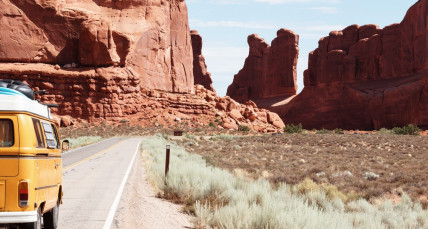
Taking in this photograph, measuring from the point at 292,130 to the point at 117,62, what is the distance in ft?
103

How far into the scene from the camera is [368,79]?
352ft

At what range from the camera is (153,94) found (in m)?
83.8

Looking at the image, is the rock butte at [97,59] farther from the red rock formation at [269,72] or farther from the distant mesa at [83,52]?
the red rock formation at [269,72]

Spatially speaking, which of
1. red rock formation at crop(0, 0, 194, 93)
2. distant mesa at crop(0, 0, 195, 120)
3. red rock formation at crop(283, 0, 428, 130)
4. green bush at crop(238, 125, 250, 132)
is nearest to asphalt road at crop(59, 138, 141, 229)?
distant mesa at crop(0, 0, 195, 120)

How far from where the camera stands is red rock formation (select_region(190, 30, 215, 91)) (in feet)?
449

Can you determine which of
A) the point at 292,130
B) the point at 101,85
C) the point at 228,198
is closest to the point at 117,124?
the point at 101,85

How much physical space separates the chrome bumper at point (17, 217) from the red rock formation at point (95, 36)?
234 feet

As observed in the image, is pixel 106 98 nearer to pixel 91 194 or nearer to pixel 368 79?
pixel 368 79

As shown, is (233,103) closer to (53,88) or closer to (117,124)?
(117,124)

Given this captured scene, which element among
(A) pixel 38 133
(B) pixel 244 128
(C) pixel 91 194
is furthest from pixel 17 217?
(B) pixel 244 128

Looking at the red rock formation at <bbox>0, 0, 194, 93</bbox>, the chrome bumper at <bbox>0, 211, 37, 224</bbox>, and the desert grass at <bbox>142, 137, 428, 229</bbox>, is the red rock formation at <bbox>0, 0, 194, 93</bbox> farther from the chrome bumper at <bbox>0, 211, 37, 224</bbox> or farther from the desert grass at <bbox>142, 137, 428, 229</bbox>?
the chrome bumper at <bbox>0, 211, 37, 224</bbox>

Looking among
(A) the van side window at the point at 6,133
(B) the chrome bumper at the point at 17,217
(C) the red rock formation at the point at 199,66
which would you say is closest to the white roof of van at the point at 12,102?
(A) the van side window at the point at 6,133

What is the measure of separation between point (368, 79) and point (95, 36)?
2473 inches

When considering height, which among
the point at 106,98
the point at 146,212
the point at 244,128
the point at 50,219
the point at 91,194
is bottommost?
the point at 244,128
